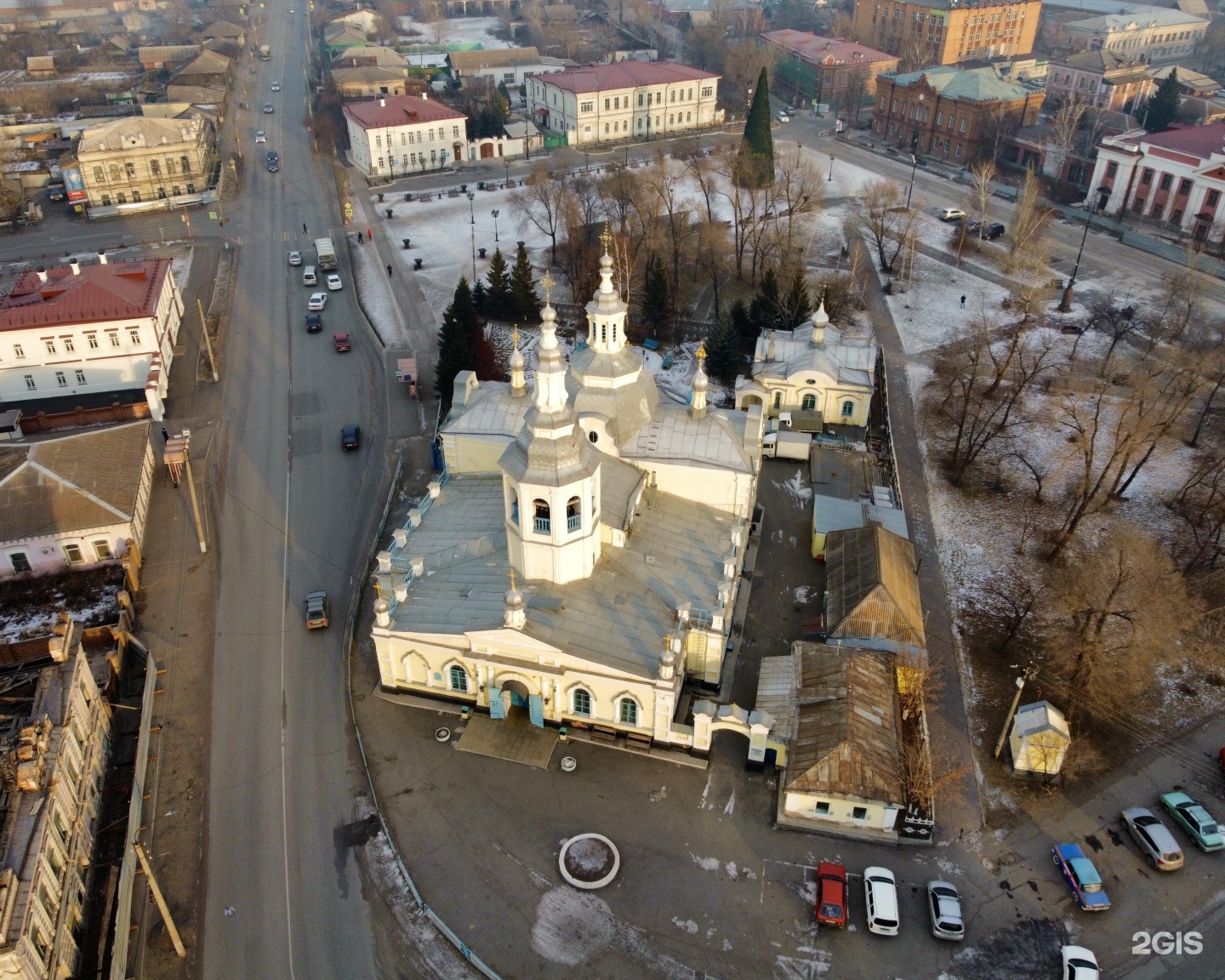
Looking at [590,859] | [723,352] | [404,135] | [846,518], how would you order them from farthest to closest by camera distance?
1. [404,135]
2. [723,352]
3. [846,518]
4. [590,859]

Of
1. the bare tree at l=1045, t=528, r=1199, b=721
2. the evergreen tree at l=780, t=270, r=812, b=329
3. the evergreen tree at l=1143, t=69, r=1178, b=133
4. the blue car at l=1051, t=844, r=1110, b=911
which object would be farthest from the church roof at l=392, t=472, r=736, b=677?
the evergreen tree at l=1143, t=69, r=1178, b=133

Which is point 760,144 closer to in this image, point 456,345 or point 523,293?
point 523,293

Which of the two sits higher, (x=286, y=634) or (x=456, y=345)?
(x=456, y=345)

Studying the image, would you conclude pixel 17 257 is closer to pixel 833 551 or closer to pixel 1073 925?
pixel 833 551

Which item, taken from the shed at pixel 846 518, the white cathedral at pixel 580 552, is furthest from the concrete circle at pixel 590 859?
the shed at pixel 846 518

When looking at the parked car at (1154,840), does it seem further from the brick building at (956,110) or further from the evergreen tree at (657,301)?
the brick building at (956,110)

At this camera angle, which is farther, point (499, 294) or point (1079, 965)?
point (499, 294)

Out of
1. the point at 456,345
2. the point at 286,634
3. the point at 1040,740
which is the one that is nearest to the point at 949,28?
the point at 456,345
